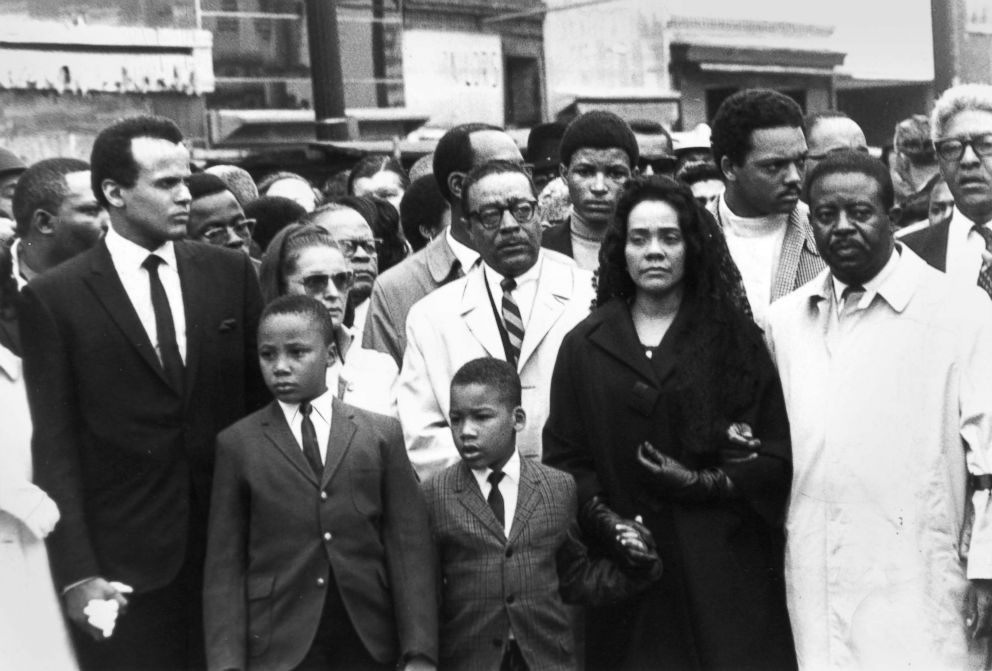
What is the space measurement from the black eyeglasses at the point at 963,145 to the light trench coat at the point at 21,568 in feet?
11.4

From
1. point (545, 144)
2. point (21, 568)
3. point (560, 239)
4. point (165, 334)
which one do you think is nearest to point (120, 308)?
point (165, 334)

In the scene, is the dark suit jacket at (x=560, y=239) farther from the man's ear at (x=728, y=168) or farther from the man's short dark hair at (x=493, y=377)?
the man's short dark hair at (x=493, y=377)

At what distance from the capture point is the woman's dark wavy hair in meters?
4.82

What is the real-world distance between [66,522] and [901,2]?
905 inches

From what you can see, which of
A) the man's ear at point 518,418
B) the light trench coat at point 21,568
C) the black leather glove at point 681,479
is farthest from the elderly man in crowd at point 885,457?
the light trench coat at point 21,568

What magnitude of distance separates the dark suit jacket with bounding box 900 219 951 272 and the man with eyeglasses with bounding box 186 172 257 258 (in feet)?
8.77

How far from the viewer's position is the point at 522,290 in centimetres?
548

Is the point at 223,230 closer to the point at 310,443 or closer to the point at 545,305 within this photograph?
the point at 545,305

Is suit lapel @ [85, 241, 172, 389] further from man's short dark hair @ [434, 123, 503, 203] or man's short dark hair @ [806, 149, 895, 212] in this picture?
man's short dark hair @ [806, 149, 895, 212]

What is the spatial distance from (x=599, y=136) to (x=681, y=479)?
195 cm

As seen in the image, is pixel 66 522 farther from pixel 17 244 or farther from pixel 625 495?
pixel 17 244

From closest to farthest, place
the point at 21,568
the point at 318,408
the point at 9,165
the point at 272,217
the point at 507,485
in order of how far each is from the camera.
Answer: the point at 21,568 → the point at 318,408 → the point at 507,485 → the point at 272,217 → the point at 9,165

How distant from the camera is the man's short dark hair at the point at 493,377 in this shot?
4.90 meters

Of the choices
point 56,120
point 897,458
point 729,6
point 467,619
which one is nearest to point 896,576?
point 897,458
